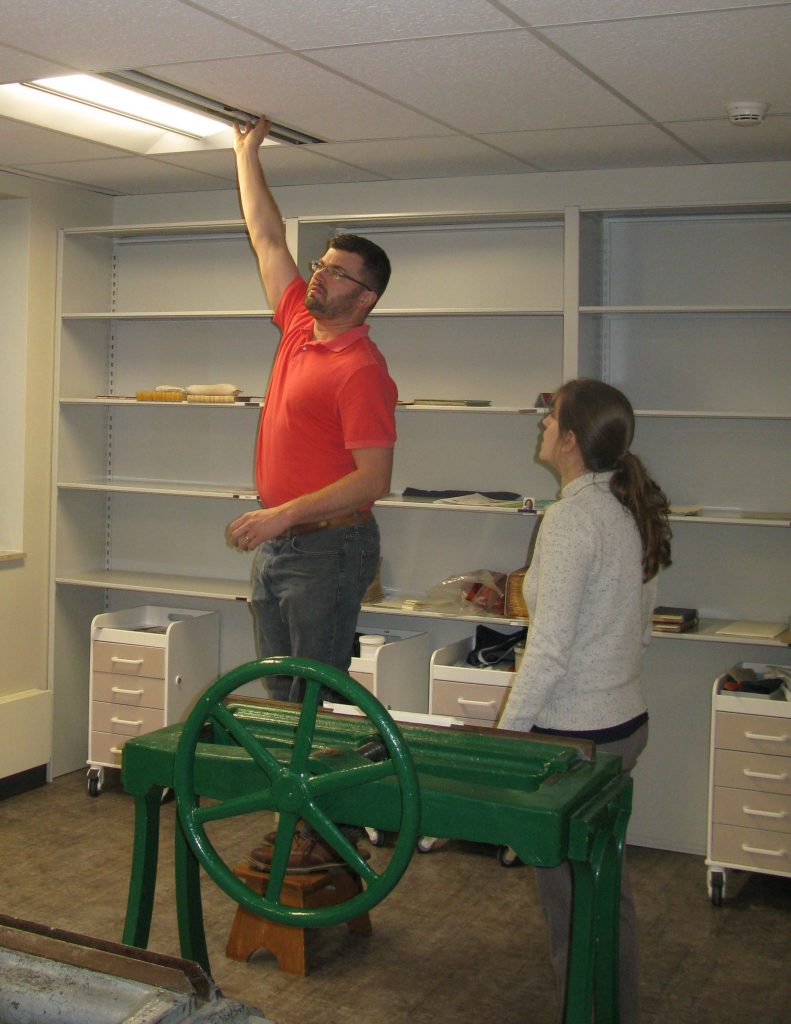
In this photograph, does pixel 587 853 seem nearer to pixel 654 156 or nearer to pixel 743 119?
pixel 743 119

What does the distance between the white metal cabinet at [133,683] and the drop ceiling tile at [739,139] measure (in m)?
2.56

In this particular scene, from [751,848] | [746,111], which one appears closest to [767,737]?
[751,848]

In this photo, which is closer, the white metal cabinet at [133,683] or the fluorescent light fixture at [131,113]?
the fluorescent light fixture at [131,113]

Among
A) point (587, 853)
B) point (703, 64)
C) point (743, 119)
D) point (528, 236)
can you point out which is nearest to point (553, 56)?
point (703, 64)

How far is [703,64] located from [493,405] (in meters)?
1.68

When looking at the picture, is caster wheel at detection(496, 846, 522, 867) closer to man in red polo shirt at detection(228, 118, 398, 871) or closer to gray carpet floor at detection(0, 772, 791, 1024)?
gray carpet floor at detection(0, 772, 791, 1024)

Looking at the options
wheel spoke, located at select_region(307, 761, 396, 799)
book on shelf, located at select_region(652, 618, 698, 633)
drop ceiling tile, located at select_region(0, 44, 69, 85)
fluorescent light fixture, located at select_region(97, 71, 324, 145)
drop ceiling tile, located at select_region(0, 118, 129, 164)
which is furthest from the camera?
book on shelf, located at select_region(652, 618, 698, 633)

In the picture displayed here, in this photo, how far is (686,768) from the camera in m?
4.23

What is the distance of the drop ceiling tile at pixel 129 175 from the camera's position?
4.27m

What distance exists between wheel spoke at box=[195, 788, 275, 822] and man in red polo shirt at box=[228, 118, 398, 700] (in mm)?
1030

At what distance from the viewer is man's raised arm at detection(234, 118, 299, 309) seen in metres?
3.46

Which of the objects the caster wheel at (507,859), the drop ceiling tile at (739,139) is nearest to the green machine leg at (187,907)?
the caster wheel at (507,859)

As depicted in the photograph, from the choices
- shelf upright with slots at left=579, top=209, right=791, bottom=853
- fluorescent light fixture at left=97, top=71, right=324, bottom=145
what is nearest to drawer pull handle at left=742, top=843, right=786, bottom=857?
shelf upright with slots at left=579, top=209, right=791, bottom=853

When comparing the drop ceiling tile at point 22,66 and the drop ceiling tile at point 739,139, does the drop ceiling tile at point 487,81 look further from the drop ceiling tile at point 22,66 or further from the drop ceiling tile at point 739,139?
the drop ceiling tile at point 22,66
